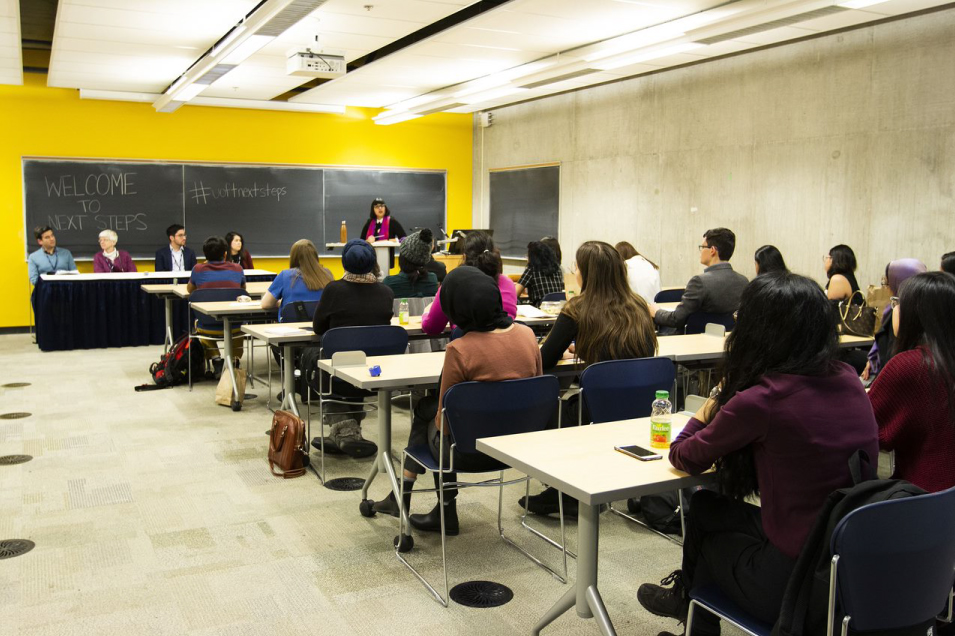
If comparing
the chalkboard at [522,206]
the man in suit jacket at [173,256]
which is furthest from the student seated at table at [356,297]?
the chalkboard at [522,206]

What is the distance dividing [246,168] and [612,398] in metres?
9.15

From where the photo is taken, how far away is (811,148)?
288 inches

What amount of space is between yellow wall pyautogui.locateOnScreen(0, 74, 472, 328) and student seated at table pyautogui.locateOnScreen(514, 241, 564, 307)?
5.92 metres

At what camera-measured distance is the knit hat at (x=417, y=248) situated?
5625mm

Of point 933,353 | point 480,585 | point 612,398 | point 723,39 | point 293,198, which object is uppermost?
point 723,39

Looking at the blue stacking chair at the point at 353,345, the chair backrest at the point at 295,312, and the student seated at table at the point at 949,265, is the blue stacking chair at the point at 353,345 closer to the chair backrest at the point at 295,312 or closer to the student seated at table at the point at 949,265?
the chair backrest at the point at 295,312

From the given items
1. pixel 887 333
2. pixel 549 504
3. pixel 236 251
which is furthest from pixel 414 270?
→ pixel 236 251

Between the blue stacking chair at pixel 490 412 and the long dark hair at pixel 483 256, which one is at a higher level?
the long dark hair at pixel 483 256

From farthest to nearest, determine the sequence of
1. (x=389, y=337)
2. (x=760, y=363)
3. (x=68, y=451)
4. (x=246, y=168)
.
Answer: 1. (x=246, y=168)
2. (x=68, y=451)
3. (x=389, y=337)
4. (x=760, y=363)

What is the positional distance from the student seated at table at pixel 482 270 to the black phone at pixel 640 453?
74.6 inches

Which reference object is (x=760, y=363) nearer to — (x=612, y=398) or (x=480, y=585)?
(x=612, y=398)

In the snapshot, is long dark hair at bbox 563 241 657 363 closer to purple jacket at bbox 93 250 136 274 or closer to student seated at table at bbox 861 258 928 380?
student seated at table at bbox 861 258 928 380

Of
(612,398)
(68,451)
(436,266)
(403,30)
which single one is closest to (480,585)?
(612,398)

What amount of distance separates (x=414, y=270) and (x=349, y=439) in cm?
135
